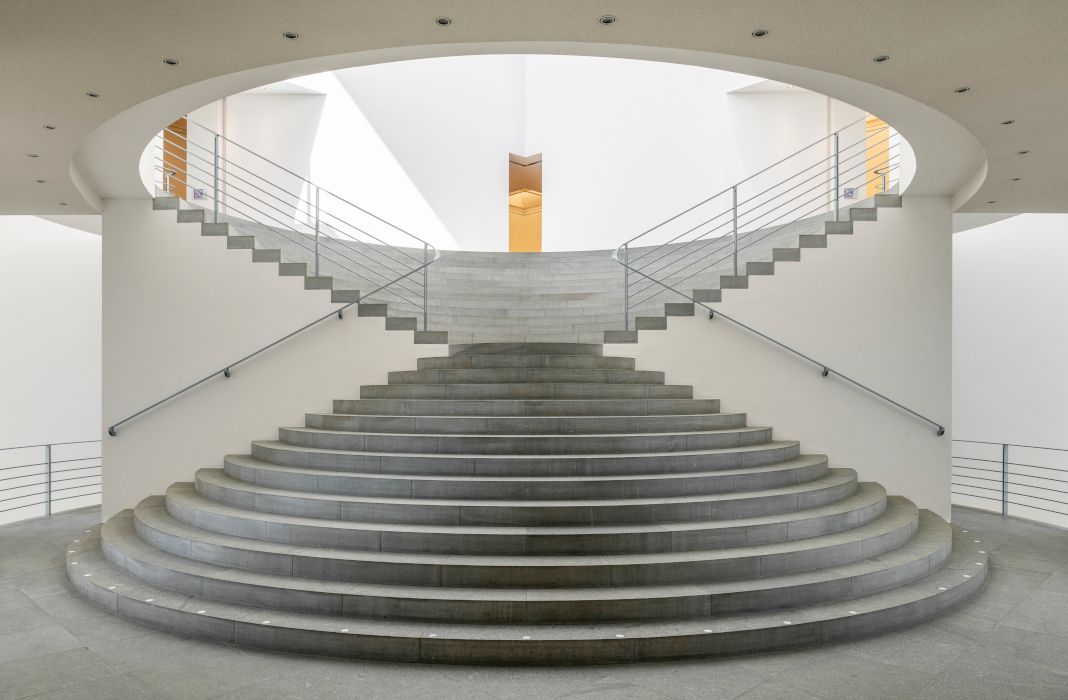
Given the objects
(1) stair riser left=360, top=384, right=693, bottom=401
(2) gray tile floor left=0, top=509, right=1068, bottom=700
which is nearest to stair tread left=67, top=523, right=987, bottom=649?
(2) gray tile floor left=0, top=509, right=1068, bottom=700

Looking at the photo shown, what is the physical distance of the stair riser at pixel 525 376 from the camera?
679 cm

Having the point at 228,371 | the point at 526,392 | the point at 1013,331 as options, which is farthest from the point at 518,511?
the point at 1013,331

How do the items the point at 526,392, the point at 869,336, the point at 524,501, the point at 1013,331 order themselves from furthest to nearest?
the point at 1013,331, the point at 869,336, the point at 526,392, the point at 524,501

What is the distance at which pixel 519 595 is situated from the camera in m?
4.18

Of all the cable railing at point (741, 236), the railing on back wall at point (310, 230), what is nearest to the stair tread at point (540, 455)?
the cable railing at point (741, 236)

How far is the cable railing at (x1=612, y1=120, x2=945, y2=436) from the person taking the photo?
7.42 m

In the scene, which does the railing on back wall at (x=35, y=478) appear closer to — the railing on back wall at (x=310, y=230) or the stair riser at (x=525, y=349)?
the railing on back wall at (x=310, y=230)

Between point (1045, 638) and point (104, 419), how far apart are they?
342 inches

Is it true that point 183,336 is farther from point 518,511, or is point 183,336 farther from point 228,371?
point 518,511

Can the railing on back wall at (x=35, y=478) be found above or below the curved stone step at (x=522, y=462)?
below

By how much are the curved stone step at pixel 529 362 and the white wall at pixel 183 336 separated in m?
0.28

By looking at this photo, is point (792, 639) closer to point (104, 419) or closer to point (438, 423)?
point (438, 423)

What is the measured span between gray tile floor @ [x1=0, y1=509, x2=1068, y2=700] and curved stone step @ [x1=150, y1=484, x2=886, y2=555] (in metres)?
0.65

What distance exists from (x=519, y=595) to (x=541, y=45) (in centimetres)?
359
